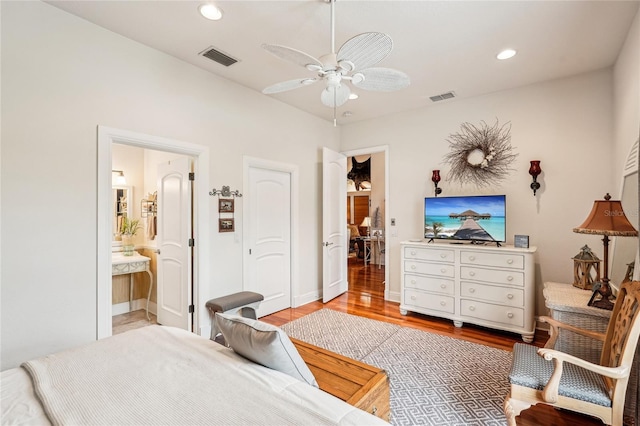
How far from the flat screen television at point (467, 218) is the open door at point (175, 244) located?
3114 millimetres

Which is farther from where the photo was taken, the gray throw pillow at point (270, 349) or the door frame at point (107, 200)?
the door frame at point (107, 200)

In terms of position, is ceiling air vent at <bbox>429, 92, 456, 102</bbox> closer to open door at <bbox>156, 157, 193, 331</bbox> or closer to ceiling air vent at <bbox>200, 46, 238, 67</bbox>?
ceiling air vent at <bbox>200, 46, 238, 67</bbox>

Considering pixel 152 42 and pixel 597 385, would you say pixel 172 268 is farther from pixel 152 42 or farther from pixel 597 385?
pixel 597 385

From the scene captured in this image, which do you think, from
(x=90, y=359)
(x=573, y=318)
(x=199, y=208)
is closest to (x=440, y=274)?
(x=573, y=318)

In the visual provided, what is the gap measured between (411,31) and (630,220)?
7.55ft

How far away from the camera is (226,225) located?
11.4 feet

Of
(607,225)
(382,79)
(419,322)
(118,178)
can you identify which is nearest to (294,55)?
(382,79)

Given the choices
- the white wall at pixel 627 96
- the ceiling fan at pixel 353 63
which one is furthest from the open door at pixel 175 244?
the white wall at pixel 627 96

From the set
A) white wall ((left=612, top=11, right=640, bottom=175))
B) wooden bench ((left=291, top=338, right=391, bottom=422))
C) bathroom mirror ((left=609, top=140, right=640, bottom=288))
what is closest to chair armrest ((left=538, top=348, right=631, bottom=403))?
wooden bench ((left=291, top=338, right=391, bottom=422))

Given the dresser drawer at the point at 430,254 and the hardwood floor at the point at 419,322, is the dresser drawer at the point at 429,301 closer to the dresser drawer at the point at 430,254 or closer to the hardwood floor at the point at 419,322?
the hardwood floor at the point at 419,322

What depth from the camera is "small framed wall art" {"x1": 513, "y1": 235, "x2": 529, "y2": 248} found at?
11.0 ft

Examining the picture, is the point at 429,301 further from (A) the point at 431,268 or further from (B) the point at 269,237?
(B) the point at 269,237

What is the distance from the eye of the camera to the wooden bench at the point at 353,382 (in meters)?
1.37

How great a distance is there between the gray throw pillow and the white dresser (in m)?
2.75
